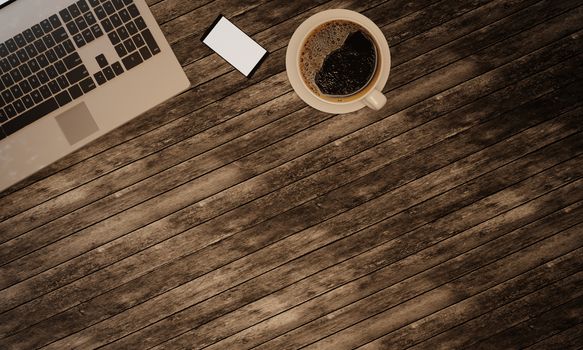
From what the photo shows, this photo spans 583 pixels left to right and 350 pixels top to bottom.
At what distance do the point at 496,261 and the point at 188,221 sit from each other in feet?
2.68

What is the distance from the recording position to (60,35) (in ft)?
3.27

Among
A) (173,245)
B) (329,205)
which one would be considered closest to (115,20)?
(173,245)

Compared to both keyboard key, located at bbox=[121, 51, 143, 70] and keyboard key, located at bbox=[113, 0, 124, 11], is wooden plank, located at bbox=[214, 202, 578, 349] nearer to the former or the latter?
keyboard key, located at bbox=[121, 51, 143, 70]

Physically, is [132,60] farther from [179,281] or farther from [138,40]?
[179,281]

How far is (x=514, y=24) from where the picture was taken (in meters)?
1.14

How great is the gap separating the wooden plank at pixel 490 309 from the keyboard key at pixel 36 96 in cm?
101

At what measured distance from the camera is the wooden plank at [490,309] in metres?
1.17

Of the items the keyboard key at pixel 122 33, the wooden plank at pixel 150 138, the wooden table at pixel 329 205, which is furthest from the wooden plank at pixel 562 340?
the keyboard key at pixel 122 33

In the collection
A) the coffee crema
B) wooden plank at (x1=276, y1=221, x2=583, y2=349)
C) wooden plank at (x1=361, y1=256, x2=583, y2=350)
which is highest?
the coffee crema

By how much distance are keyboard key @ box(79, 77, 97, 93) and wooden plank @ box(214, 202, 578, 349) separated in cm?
72

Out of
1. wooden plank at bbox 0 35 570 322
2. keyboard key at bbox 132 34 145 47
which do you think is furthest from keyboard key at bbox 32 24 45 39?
wooden plank at bbox 0 35 570 322

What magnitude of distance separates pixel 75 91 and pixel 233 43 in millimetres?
397

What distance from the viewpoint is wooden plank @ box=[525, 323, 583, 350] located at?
3.86ft

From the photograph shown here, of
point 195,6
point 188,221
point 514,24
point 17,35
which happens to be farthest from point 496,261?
point 17,35
